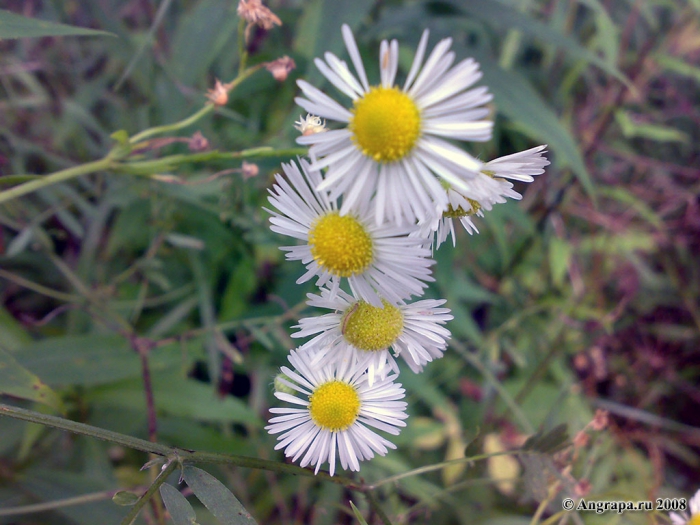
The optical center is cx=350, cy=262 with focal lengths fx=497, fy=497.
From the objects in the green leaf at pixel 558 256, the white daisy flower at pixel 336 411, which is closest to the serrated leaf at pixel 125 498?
the white daisy flower at pixel 336 411

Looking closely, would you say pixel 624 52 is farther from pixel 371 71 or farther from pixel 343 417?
pixel 343 417

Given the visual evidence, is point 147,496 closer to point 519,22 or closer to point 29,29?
point 29,29

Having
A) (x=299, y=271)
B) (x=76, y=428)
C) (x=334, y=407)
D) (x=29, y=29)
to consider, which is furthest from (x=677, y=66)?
(x=76, y=428)

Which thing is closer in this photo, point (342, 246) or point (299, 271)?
point (342, 246)

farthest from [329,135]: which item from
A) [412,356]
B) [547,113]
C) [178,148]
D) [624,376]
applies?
[624,376]

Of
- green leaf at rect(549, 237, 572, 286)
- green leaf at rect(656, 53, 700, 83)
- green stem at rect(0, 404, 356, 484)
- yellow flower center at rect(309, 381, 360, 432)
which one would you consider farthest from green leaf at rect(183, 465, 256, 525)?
green leaf at rect(656, 53, 700, 83)

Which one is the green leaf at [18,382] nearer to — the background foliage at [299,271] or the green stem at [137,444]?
the background foliage at [299,271]

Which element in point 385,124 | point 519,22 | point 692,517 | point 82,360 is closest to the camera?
point 385,124
